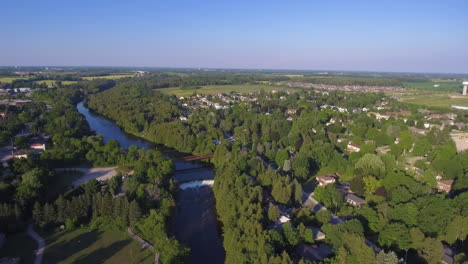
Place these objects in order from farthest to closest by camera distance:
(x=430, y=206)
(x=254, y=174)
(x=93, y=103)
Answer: (x=93, y=103) < (x=254, y=174) < (x=430, y=206)

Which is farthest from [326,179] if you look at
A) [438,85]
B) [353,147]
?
[438,85]

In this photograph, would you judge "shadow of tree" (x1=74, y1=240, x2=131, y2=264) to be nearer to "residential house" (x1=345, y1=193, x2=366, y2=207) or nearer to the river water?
the river water

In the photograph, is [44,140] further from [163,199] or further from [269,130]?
[269,130]

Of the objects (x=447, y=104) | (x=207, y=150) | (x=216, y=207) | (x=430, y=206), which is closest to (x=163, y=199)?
(x=216, y=207)

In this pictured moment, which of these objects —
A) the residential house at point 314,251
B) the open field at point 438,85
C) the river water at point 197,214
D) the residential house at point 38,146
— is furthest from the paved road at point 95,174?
the open field at point 438,85

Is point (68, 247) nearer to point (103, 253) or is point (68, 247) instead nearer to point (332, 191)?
point (103, 253)
